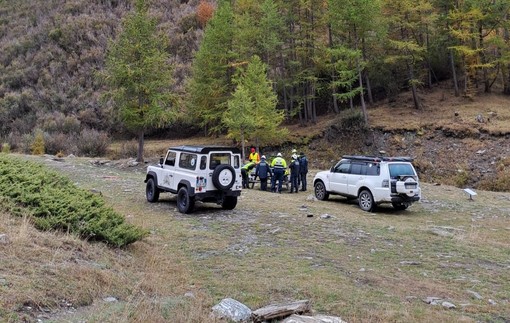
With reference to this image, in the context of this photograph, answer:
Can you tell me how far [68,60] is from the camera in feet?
190

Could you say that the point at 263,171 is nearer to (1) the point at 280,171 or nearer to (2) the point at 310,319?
(1) the point at 280,171

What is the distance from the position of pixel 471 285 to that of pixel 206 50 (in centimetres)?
3260

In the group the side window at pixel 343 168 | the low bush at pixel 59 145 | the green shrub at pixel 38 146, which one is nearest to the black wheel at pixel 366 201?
the side window at pixel 343 168

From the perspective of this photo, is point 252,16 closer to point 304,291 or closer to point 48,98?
point 48,98

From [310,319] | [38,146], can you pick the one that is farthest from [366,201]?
[38,146]

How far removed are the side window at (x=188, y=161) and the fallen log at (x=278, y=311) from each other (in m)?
8.41

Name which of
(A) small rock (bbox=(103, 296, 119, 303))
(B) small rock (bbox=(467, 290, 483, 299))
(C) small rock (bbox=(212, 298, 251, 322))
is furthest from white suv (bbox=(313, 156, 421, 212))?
(A) small rock (bbox=(103, 296, 119, 303))

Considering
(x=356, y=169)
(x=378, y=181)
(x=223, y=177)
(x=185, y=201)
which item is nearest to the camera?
(x=223, y=177)

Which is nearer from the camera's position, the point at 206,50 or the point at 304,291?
the point at 304,291

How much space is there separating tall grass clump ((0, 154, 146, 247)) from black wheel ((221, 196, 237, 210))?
5411 mm

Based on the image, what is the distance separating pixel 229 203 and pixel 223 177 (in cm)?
139

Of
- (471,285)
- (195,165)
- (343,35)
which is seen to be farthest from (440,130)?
(471,285)

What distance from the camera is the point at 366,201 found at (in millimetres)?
16812

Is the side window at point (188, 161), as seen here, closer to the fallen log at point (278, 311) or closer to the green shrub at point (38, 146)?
the fallen log at point (278, 311)
